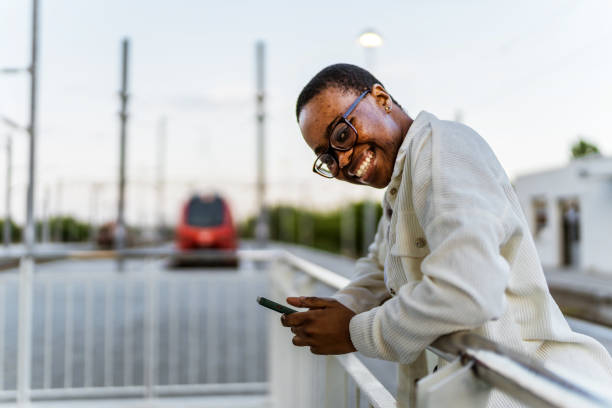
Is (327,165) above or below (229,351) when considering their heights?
above

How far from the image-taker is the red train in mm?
18203

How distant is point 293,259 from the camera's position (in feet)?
10.9

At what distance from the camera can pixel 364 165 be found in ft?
3.62

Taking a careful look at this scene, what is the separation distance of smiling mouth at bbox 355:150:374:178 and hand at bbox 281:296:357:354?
29cm

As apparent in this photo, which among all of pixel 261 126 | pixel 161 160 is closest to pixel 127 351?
pixel 261 126

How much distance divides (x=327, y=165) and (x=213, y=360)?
4.40 meters

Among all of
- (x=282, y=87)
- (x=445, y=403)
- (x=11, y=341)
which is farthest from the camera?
(x=282, y=87)

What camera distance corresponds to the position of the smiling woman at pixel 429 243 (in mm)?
774

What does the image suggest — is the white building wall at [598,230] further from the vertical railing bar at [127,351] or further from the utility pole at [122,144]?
the vertical railing bar at [127,351]

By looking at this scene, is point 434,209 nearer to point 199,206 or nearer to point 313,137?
point 313,137

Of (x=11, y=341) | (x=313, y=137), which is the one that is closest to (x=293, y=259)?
(x=313, y=137)

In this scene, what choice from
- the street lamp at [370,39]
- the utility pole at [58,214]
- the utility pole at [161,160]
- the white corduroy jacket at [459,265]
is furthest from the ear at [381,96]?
the utility pole at [58,214]

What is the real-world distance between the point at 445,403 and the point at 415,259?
280 mm

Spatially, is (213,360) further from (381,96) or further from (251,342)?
(381,96)
